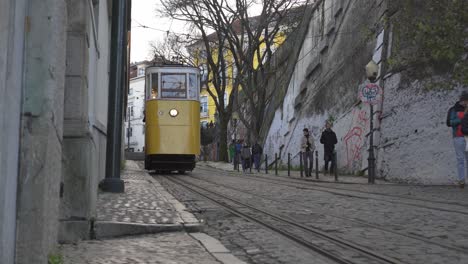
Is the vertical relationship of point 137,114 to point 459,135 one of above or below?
above

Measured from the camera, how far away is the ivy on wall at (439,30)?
36.2ft

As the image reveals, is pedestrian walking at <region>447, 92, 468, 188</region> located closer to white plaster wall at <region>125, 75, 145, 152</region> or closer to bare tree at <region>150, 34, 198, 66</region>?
bare tree at <region>150, 34, 198, 66</region>

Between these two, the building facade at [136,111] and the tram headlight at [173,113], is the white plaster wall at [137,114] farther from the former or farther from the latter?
A: the tram headlight at [173,113]

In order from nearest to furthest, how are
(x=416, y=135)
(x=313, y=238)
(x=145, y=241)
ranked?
1. (x=145, y=241)
2. (x=313, y=238)
3. (x=416, y=135)

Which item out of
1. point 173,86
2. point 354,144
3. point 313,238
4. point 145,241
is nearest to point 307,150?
A: point 354,144

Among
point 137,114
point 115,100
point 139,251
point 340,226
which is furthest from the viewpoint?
point 137,114

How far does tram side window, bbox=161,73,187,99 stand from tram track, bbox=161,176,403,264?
10990 mm

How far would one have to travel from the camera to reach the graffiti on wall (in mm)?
17516

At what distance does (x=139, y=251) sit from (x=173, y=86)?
14635 mm

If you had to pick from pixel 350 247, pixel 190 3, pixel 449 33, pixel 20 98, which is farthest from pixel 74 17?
pixel 190 3

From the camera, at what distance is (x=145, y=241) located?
521 centimetres

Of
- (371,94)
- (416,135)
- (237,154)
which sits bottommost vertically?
(237,154)

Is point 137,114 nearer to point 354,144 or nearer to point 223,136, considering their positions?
point 223,136

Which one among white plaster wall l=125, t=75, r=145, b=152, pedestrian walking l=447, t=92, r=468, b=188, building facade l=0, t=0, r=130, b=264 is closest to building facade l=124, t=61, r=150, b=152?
white plaster wall l=125, t=75, r=145, b=152
